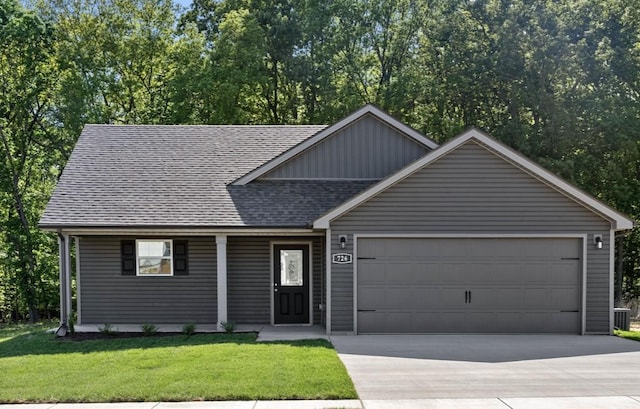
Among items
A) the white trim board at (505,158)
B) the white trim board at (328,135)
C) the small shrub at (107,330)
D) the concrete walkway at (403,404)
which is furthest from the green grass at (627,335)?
the small shrub at (107,330)

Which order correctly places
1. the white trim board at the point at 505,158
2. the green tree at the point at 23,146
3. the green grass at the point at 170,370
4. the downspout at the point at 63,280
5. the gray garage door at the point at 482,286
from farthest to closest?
the green tree at the point at 23,146 < the downspout at the point at 63,280 < the gray garage door at the point at 482,286 < the white trim board at the point at 505,158 < the green grass at the point at 170,370

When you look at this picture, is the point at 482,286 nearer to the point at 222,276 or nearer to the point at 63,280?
A: the point at 222,276

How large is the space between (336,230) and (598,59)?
17212 millimetres

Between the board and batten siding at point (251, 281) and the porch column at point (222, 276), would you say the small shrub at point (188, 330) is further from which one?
the board and batten siding at point (251, 281)

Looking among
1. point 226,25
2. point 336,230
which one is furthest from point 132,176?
point 226,25

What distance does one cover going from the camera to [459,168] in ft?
43.2

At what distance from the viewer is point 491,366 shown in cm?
988

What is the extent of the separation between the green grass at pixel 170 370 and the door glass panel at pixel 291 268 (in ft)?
8.35

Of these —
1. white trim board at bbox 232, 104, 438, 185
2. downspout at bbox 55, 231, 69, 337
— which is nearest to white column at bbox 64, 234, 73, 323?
downspout at bbox 55, 231, 69, 337

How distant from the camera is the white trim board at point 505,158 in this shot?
12.9m

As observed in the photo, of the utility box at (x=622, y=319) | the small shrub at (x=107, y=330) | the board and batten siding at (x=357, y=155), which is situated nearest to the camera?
the small shrub at (x=107, y=330)

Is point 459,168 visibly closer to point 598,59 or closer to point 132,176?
point 132,176

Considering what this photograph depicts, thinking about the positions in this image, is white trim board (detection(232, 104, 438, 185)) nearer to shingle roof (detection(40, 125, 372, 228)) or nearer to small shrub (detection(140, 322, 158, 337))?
shingle roof (detection(40, 125, 372, 228))

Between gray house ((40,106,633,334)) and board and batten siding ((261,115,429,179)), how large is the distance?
0.04m
